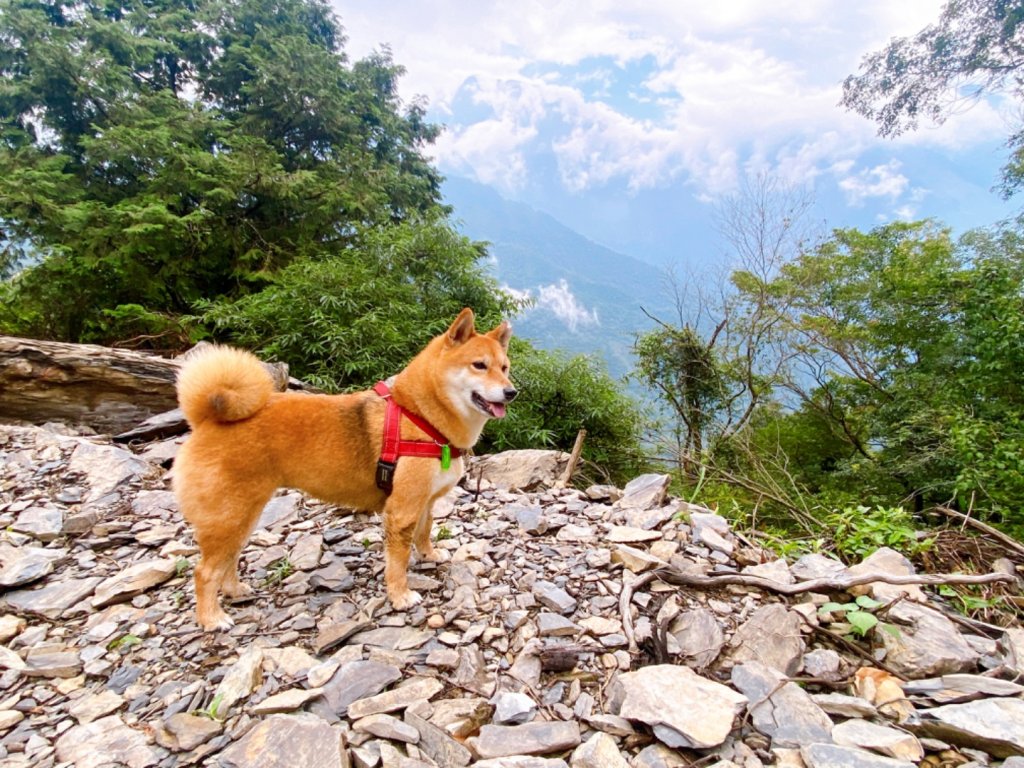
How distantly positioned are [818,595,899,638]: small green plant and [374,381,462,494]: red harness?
2.58 m

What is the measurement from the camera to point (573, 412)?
353 inches

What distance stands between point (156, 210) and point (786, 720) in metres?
11.9

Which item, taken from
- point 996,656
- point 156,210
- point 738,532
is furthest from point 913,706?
point 156,210

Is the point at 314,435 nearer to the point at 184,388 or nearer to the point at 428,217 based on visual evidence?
the point at 184,388

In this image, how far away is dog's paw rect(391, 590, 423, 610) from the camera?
10.7ft

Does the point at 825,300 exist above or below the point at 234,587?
above

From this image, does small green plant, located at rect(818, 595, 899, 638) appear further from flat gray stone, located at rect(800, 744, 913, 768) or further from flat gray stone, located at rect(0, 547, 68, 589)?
flat gray stone, located at rect(0, 547, 68, 589)

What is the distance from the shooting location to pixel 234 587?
3.44 meters

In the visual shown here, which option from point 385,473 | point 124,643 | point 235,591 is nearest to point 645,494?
point 385,473

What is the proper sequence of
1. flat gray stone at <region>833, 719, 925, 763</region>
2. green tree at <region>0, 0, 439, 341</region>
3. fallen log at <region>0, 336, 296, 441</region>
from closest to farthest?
1. flat gray stone at <region>833, 719, 925, 763</region>
2. fallen log at <region>0, 336, 296, 441</region>
3. green tree at <region>0, 0, 439, 341</region>

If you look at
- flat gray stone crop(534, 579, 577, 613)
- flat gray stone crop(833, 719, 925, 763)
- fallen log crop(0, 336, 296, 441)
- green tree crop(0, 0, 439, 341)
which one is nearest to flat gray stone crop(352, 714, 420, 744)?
flat gray stone crop(534, 579, 577, 613)

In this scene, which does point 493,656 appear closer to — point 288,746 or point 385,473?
point 288,746

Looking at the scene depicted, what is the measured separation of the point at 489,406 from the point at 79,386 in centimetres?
620

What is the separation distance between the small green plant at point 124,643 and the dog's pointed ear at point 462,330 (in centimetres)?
268
